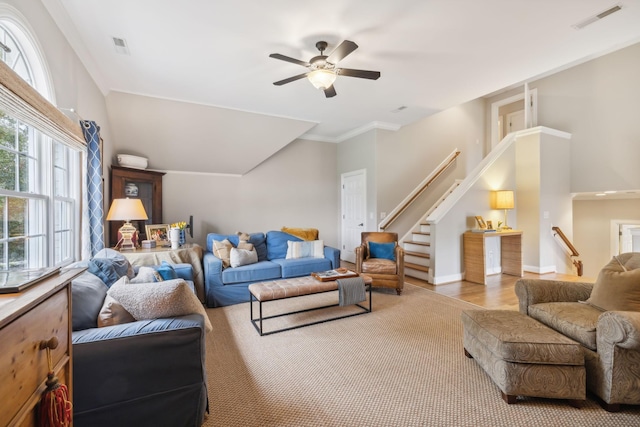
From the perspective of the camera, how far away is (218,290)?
11.4ft

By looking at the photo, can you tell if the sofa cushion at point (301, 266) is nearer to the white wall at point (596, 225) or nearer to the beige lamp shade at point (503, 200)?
the beige lamp shade at point (503, 200)

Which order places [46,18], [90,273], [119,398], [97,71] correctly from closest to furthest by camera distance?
1. [119,398]
2. [90,273]
3. [46,18]
4. [97,71]

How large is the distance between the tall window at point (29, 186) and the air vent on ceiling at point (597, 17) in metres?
4.22

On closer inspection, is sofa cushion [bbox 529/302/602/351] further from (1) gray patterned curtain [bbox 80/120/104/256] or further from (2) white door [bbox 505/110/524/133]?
(2) white door [bbox 505/110/524/133]

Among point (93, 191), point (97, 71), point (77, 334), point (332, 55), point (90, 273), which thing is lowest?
point (77, 334)

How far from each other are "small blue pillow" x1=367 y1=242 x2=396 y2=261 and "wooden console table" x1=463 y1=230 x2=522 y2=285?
1321 mm

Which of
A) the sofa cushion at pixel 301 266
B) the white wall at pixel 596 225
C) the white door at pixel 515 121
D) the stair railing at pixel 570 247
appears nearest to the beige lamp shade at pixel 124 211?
the sofa cushion at pixel 301 266

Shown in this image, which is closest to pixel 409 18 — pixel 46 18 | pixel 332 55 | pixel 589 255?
pixel 332 55

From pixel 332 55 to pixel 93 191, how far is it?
268 cm

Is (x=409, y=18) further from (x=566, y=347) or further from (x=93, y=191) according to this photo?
(x=93, y=191)

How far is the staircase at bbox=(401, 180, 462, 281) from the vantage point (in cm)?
474

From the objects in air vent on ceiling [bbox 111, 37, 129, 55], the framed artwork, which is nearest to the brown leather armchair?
the framed artwork

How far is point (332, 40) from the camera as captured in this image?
263 centimetres

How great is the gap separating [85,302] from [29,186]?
1238 millimetres
